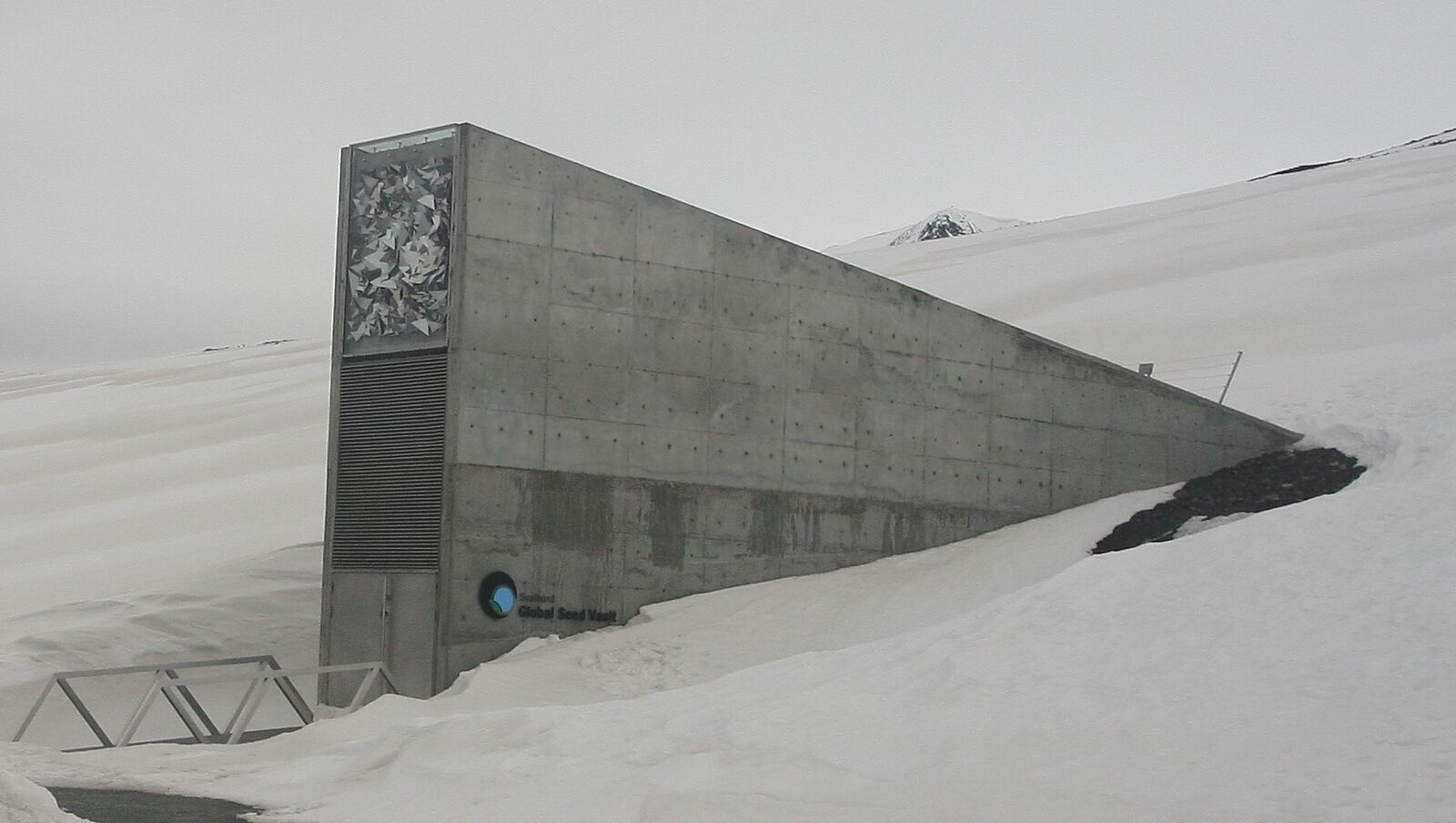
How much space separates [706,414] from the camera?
55.3 feet

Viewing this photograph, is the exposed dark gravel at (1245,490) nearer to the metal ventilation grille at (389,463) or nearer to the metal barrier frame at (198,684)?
the metal ventilation grille at (389,463)

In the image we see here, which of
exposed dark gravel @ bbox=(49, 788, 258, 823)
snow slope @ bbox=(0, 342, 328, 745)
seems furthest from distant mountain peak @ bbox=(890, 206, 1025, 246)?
exposed dark gravel @ bbox=(49, 788, 258, 823)

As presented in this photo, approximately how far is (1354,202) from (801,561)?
100 feet

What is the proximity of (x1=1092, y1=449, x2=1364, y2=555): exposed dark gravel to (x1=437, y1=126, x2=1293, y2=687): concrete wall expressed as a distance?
574mm

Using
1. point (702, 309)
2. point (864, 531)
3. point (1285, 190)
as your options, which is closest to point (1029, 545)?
point (864, 531)

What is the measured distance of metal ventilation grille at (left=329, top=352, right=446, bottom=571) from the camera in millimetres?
15336

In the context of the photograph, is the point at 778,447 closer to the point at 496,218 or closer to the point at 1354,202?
the point at 496,218

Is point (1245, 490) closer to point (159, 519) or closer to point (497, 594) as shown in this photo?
point (497, 594)

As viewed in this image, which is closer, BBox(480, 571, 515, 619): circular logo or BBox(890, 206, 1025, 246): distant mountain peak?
BBox(480, 571, 515, 619): circular logo

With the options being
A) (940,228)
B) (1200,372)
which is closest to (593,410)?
(1200,372)

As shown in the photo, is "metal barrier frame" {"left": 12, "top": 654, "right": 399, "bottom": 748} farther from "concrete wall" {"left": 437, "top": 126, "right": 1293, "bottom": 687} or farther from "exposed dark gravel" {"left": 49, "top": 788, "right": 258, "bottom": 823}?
"exposed dark gravel" {"left": 49, "top": 788, "right": 258, "bottom": 823}

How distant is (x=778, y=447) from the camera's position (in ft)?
56.9

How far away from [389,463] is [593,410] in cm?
236

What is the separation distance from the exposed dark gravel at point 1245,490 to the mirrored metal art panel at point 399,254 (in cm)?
844
